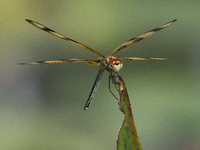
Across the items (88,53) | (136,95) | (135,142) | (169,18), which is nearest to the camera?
(135,142)

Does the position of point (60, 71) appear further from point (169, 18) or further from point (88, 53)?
point (169, 18)

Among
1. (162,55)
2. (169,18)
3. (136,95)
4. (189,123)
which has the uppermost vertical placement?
(169,18)

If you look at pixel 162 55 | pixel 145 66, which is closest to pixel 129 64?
pixel 145 66

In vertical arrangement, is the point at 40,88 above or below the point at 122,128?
below

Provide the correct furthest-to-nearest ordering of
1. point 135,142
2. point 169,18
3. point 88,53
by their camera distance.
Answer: point 169,18 < point 88,53 < point 135,142

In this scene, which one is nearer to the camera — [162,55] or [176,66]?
[162,55]

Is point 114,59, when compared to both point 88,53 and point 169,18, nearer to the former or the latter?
point 88,53

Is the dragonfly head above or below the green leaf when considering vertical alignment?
above

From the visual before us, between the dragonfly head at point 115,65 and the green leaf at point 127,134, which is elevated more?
the dragonfly head at point 115,65
